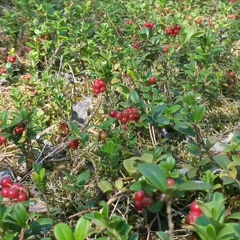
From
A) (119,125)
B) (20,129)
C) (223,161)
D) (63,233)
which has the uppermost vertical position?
(63,233)

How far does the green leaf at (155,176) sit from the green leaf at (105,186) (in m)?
0.65

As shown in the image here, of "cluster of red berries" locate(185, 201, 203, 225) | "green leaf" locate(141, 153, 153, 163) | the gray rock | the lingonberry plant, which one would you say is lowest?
the gray rock

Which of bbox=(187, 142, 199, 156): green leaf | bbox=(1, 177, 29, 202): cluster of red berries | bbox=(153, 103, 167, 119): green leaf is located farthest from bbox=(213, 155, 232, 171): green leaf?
bbox=(1, 177, 29, 202): cluster of red berries

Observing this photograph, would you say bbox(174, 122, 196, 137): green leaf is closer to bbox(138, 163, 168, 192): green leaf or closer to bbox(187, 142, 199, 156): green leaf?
bbox(187, 142, 199, 156): green leaf

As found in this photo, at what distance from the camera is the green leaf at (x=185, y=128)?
220 centimetres

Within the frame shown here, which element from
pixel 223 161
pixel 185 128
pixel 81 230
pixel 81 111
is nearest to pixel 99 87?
pixel 81 111

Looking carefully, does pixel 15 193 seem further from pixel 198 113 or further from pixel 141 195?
pixel 198 113

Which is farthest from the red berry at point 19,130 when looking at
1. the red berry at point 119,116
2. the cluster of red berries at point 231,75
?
the cluster of red berries at point 231,75

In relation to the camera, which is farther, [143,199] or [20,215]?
[143,199]

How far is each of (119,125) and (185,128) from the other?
25.3 inches

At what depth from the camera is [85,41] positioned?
3.90 m

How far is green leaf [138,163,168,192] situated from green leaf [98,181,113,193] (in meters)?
0.65

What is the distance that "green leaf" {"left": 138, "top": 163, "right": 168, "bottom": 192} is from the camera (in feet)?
4.47

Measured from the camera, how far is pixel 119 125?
2797 millimetres
